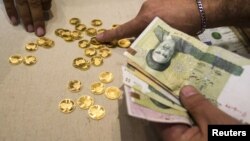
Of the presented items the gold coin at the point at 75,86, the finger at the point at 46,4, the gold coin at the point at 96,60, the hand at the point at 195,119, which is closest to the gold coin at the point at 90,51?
the gold coin at the point at 96,60

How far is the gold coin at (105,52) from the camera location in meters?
0.92

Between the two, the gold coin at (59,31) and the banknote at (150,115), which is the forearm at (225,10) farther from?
the gold coin at (59,31)

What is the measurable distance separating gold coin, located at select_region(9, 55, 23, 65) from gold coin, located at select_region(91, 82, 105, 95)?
0.24 meters

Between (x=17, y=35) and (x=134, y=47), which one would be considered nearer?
(x=134, y=47)

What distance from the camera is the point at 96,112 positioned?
2.51ft

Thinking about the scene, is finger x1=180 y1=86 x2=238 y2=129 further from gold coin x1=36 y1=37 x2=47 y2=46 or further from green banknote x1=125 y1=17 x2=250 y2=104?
gold coin x1=36 y1=37 x2=47 y2=46

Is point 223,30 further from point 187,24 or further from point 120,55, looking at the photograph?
point 120,55

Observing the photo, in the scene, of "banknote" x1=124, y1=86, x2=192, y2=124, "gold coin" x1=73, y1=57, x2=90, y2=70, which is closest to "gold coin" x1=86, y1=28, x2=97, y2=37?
"gold coin" x1=73, y1=57, x2=90, y2=70

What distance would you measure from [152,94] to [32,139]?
0.32m

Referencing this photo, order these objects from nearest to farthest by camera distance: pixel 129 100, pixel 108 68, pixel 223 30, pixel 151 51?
pixel 129 100 → pixel 151 51 → pixel 108 68 → pixel 223 30

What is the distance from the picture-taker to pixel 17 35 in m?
0.94

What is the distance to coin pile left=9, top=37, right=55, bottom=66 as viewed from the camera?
856 millimetres

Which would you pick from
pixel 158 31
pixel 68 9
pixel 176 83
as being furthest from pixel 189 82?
pixel 68 9

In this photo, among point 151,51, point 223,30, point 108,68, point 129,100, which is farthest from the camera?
point 223,30
